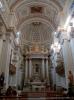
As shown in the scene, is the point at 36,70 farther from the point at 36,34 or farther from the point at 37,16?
the point at 37,16

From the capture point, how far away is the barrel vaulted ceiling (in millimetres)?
13945

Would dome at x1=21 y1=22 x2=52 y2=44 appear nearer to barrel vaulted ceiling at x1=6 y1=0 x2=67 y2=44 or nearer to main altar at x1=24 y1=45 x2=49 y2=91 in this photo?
barrel vaulted ceiling at x1=6 y1=0 x2=67 y2=44

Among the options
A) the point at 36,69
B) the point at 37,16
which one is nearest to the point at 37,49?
the point at 36,69

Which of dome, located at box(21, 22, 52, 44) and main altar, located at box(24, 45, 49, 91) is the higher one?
dome, located at box(21, 22, 52, 44)

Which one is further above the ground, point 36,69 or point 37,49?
point 37,49

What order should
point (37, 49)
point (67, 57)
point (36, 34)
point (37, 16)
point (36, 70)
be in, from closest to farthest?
point (67, 57) → point (37, 16) → point (36, 70) → point (37, 49) → point (36, 34)

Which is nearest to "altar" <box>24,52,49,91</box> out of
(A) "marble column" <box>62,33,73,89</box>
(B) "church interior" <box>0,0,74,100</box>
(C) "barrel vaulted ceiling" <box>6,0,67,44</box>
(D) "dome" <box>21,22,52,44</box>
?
(B) "church interior" <box>0,0,74,100</box>

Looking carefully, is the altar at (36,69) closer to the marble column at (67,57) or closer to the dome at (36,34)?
the dome at (36,34)

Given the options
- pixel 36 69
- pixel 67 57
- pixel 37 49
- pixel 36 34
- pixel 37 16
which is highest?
pixel 37 16

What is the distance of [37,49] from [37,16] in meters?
6.51

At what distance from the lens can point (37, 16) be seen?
17.8 meters

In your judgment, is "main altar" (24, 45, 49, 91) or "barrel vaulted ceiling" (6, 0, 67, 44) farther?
"main altar" (24, 45, 49, 91)

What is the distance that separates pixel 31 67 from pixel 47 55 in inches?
140

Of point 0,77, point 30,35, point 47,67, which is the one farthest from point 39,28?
point 0,77
